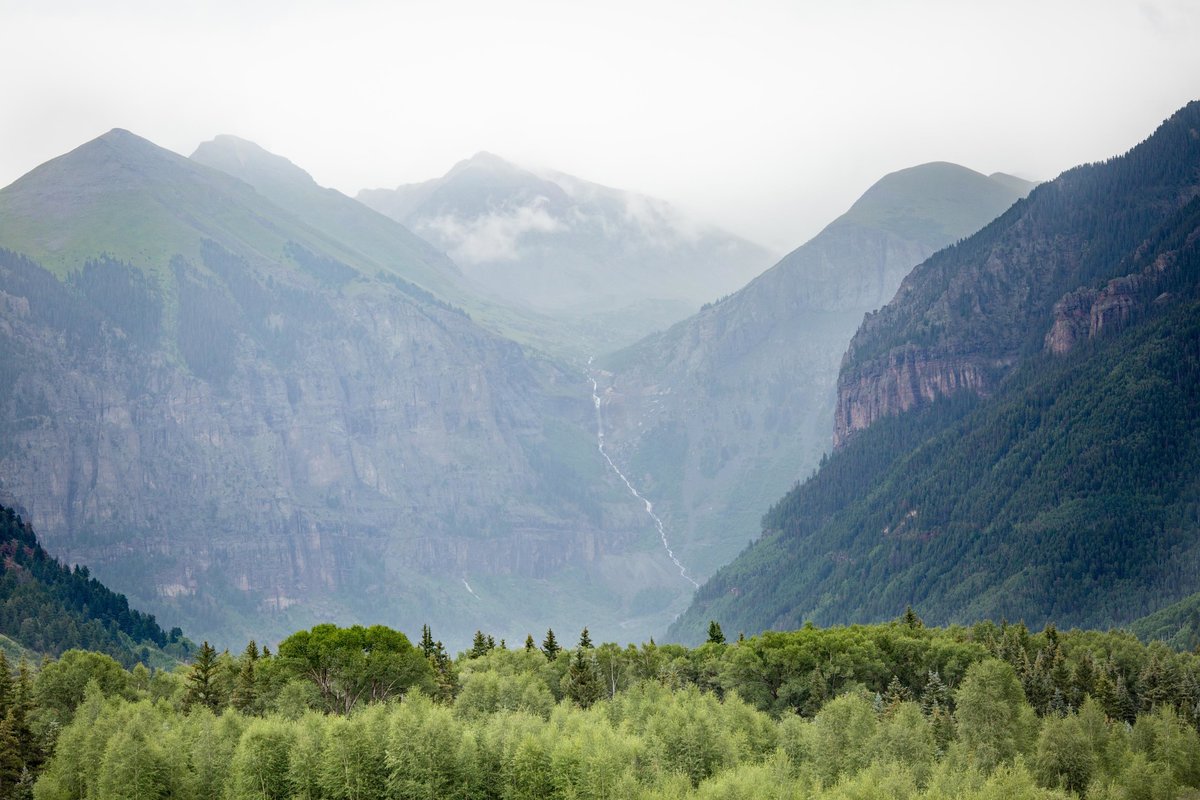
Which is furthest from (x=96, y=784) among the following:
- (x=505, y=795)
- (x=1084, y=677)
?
(x=1084, y=677)

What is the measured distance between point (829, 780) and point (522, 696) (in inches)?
1898

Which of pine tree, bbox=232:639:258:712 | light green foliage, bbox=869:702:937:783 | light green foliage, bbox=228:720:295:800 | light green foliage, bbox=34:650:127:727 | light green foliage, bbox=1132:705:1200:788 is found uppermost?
light green foliage, bbox=34:650:127:727

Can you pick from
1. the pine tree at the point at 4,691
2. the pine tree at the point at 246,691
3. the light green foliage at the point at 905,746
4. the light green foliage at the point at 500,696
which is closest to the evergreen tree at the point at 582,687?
the light green foliage at the point at 500,696

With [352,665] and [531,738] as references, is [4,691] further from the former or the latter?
[531,738]

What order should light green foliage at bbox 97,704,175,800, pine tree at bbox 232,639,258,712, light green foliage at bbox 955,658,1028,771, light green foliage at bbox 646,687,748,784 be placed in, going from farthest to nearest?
pine tree at bbox 232,639,258,712 → light green foliage at bbox 955,658,1028,771 → light green foliage at bbox 646,687,748,784 → light green foliage at bbox 97,704,175,800

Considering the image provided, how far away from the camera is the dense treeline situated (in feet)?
458

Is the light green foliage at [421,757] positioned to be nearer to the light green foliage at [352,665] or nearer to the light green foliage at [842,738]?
the light green foliage at [842,738]

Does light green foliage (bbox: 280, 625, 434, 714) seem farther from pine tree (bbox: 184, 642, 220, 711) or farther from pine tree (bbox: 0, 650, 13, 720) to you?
pine tree (bbox: 0, 650, 13, 720)

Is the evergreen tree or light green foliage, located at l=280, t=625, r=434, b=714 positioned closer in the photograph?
light green foliage, located at l=280, t=625, r=434, b=714

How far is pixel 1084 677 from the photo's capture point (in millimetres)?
198375

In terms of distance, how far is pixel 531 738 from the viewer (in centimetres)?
13950

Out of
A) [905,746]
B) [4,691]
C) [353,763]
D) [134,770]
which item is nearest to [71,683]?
[4,691]

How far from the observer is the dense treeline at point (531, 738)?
140 meters

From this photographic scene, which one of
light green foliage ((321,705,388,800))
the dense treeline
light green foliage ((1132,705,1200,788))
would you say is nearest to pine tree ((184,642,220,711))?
the dense treeline
